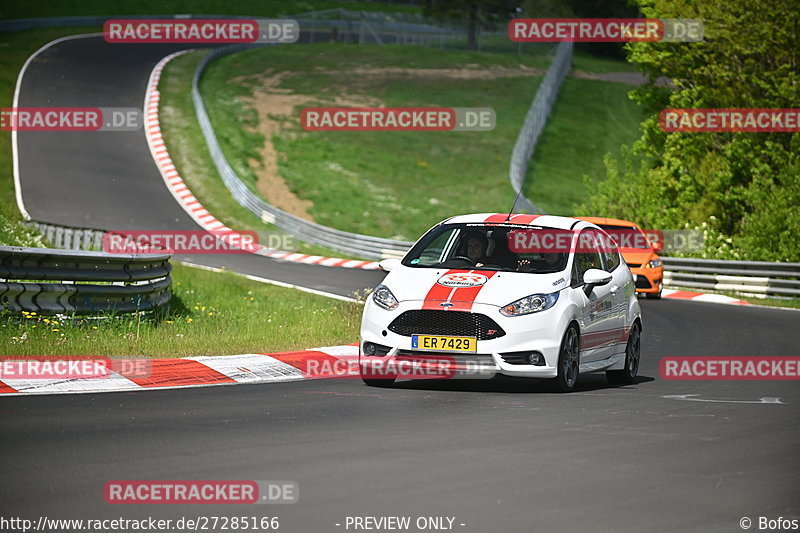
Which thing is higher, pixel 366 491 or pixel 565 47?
pixel 565 47

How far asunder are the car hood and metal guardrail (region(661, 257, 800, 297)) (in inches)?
740

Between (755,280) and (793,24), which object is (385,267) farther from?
(793,24)

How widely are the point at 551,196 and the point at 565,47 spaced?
22025 mm

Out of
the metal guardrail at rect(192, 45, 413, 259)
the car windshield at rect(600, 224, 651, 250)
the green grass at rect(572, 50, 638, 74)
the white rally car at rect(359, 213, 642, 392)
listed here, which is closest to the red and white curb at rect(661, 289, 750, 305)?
the car windshield at rect(600, 224, 651, 250)

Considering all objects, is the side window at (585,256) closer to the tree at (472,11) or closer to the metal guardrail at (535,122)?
the metal guardrail at (535,122)

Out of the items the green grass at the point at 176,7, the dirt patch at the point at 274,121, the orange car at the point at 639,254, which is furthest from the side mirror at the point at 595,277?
the green grass at the point at 176,7

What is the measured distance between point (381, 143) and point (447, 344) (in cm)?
5055

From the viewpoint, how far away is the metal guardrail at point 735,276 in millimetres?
29531

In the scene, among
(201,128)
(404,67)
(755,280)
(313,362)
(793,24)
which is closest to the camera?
(313,362)

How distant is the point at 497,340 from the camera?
448 inches

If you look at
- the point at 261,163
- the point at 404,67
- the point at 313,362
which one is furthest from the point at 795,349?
the point at 404,67

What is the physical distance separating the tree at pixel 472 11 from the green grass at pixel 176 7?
8.11m

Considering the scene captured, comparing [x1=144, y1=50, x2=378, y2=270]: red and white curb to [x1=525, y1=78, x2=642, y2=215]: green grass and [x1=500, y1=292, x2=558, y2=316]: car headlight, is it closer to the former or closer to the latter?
[x1=525, y1=78, x2=642, y2=215]: green grass

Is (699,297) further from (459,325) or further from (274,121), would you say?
(274,121)
